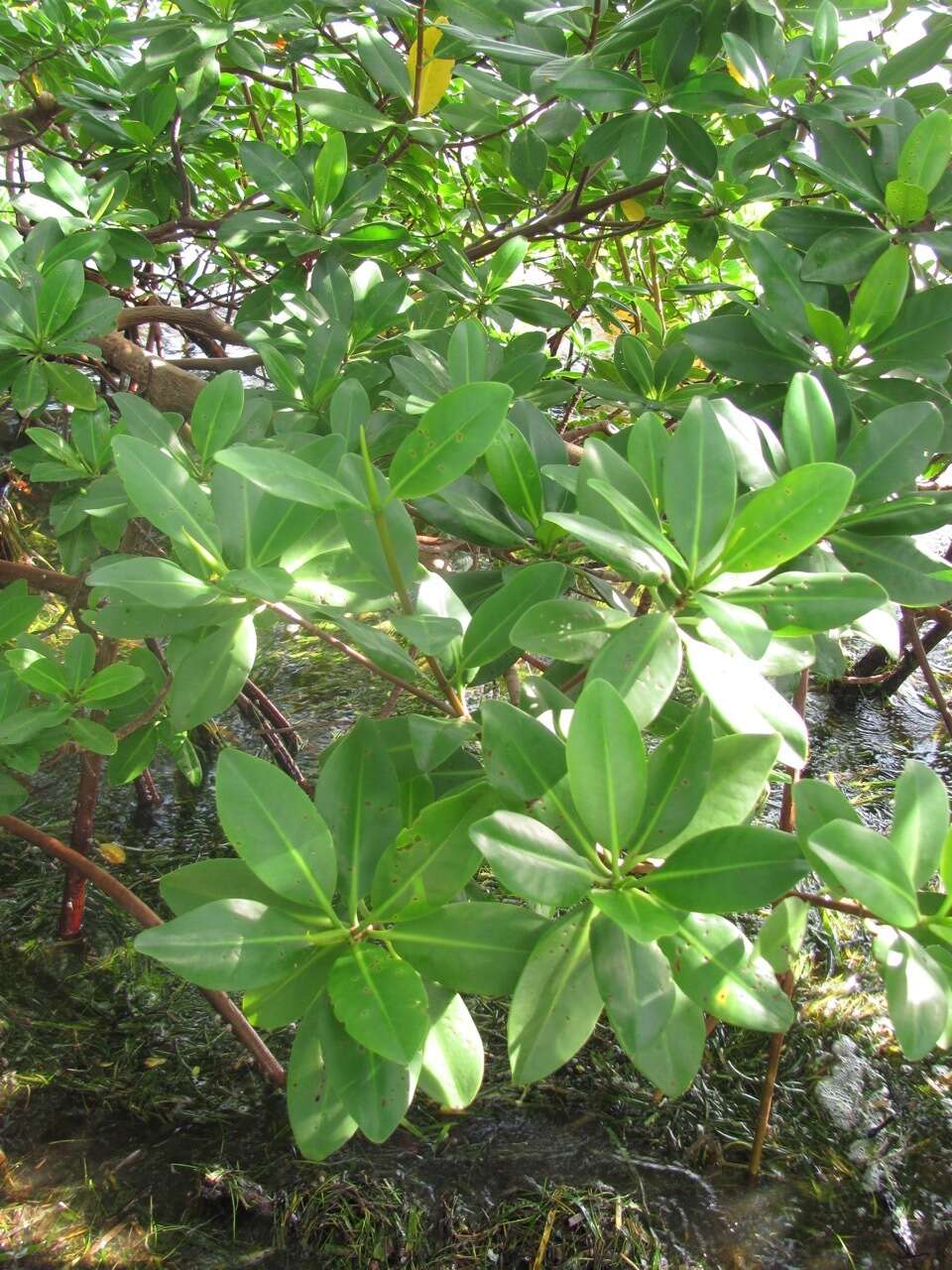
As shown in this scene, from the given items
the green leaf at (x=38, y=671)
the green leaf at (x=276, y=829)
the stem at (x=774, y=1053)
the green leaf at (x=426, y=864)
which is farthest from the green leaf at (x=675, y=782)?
the green leaf at (x=38, y=671)

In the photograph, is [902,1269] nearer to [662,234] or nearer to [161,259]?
[161,259]

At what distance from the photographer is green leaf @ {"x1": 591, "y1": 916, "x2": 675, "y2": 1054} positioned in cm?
60

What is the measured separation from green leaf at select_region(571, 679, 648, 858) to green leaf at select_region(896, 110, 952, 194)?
2.43 feet

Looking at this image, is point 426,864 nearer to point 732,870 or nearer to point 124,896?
point 732,870

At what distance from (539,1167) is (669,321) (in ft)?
6.59

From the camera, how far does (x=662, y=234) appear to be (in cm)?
267

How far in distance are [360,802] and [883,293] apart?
0.69 m

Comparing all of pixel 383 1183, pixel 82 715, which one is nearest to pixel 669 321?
pixel 82 715

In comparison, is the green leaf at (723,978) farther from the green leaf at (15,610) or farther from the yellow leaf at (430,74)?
the yellow leaf at (430,74)

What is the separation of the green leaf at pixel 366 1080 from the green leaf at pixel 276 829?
9cm

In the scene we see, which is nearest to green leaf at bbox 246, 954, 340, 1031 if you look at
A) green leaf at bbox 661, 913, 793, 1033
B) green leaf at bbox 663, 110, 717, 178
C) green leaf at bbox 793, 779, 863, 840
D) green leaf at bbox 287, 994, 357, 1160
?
green leaf at bbox 287, 994, 357, 1160

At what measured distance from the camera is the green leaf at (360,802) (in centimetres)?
73

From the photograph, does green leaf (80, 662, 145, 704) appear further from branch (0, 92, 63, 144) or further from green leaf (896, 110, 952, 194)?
branch (0, 92, 63, 144)

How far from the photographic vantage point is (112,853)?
2.05 metres
